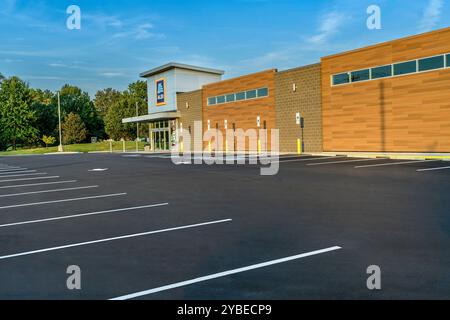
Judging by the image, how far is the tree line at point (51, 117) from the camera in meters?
65.7

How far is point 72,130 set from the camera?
241ft

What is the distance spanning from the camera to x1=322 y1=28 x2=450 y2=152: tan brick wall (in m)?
21.0

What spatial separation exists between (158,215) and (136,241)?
1894mm

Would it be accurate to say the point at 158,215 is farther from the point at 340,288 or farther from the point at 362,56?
the point at 362,56

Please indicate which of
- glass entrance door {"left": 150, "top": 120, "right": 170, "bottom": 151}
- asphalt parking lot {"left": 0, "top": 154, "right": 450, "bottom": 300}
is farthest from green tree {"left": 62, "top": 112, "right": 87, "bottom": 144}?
asphalt parking lot {"left": 0, "top": 154, "right": 450, "bottom": 300}

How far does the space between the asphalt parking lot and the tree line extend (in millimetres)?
53966

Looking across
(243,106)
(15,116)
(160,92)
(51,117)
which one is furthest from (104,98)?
(243,106)

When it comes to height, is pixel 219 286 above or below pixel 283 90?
below

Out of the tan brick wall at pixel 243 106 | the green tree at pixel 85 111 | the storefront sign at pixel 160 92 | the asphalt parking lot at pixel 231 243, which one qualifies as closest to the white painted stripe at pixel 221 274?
the asphalt parking lot at pixel 231 243

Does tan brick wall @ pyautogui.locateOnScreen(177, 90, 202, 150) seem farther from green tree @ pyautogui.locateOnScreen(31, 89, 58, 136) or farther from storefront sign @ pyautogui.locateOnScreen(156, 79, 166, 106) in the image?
green tree @ pyautogui.locateOnScreen(31, 89, 58, 136)

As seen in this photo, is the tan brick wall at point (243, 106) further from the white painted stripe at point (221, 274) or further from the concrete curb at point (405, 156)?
the white painted stripe at point (221, 274)

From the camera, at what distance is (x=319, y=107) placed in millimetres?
27812

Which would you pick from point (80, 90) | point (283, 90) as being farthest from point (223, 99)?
point (80, 90)

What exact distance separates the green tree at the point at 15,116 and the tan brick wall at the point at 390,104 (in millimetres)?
56581
